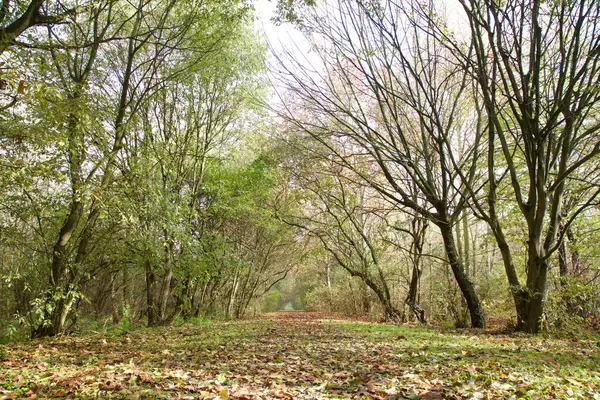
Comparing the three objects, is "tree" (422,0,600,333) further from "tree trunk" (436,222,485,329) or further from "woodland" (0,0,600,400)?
"tree trunk" (436,222,485,329)

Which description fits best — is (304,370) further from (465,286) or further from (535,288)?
(465,286)

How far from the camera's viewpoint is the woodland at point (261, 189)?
384 centimetres

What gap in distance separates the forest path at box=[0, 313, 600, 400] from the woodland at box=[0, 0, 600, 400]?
1.4 inches

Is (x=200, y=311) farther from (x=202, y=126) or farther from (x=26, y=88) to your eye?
(x=26, y=88)

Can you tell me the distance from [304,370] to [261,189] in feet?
34.0

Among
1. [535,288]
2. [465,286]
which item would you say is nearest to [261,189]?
[465,286]

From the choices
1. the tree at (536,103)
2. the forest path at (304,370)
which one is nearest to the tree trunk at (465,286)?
the tree at (536,103)

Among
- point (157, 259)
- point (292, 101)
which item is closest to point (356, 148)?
point (292, 101)

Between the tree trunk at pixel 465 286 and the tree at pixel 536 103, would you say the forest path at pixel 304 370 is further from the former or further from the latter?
the tree trunk at pixel 465 286

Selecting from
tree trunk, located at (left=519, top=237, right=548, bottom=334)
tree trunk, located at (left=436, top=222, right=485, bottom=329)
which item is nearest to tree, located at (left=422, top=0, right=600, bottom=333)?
tree trunk, located at (left=519, top=237, right=548, bottom=334)

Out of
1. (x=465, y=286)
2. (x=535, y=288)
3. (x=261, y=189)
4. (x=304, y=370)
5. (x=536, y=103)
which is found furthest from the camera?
(x=261, y=189)

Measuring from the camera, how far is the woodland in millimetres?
3836

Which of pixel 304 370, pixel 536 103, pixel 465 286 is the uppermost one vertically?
pixel 536 103

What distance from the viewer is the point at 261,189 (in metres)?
13.9
